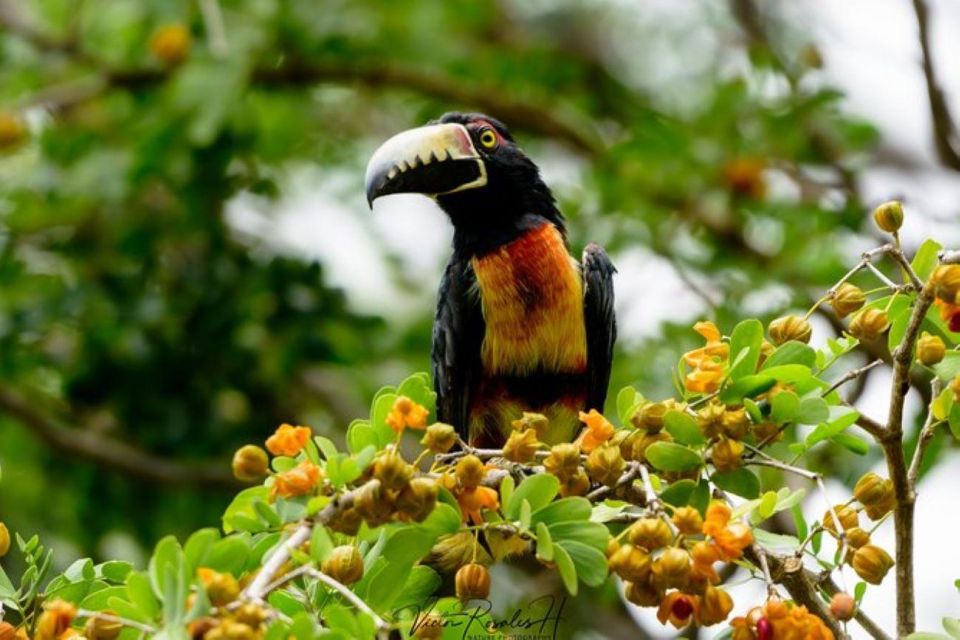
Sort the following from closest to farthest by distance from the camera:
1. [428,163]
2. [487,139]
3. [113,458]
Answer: [428,163] < [487,139] < [113,458]

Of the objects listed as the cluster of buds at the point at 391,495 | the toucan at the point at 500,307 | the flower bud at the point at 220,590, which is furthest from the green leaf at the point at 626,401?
the toucan at the point at 500,307

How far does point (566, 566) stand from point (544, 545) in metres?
0.04

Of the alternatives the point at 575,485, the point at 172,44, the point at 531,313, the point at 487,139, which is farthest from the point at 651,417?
the point at 172,44

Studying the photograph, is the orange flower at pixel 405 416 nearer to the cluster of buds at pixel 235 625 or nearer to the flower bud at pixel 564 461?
the flower bud at pixel 564 461

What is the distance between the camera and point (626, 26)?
7.38m

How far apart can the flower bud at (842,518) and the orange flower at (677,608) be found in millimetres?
269

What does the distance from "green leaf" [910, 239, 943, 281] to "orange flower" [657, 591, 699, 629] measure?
28.5 inches

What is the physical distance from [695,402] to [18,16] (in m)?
4.68

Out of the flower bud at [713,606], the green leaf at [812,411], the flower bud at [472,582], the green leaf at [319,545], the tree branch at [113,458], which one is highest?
the green leaf at [319,545]

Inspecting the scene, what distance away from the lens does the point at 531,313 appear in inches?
156

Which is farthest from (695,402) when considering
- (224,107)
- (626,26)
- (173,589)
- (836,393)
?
(626,26)

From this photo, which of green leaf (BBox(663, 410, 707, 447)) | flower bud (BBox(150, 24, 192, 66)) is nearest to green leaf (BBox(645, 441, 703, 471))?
green leaf (BBox(663, 410, 707, 447))

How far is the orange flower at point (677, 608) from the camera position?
209cm

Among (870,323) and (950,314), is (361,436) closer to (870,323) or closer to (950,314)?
(870,323)
